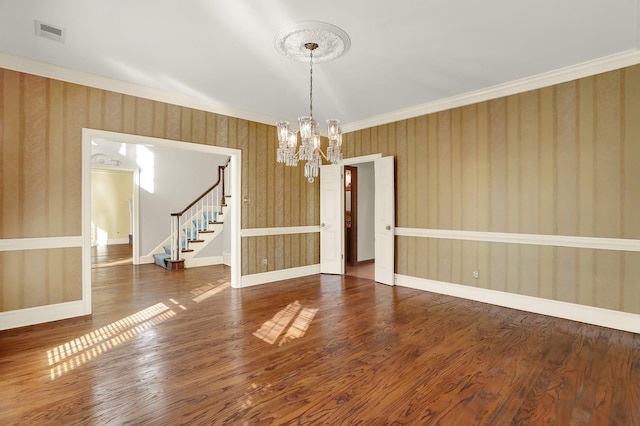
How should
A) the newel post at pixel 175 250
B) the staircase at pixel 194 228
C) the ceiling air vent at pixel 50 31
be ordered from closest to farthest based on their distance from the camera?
the ceiling air vent at pixel 50 31
the newel post at pixel 175 250
the staircase at pixel 194 228

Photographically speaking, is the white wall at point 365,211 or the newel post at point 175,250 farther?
the white wall at point 365,211

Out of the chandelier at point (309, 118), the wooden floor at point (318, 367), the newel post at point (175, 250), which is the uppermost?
the chandelier at point (309, 118)

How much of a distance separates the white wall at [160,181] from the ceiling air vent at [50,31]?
16.8ft

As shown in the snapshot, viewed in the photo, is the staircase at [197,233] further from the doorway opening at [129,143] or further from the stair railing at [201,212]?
the doorway opening at [129,143]

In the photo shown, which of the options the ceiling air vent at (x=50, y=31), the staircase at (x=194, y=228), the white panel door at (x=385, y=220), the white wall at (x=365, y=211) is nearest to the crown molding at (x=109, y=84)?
the ceiling air vent at (x=50, y=31)

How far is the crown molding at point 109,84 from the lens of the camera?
348 centimetres

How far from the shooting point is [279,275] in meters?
5.82

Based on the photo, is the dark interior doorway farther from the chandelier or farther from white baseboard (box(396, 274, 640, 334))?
the chandelier

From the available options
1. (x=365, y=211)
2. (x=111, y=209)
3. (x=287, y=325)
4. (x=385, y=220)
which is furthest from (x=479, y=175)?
(x=111, y=209)

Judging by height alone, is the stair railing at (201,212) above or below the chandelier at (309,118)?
below

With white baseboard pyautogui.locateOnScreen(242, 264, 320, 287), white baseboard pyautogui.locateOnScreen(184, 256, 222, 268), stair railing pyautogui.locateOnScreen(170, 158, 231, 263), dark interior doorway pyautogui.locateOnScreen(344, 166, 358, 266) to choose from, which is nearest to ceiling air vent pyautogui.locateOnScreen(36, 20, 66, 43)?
white baseboard pyautogui.locateOnScreen(242, 264, 320, 287)

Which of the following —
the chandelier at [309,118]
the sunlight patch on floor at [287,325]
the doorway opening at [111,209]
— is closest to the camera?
the chandelier at [309,118]

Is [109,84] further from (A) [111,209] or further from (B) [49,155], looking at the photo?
(A) [111,209]

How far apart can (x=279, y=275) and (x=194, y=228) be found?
3.47 meters
